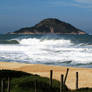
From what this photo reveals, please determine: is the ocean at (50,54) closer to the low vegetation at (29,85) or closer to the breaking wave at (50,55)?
the breaking wave at (50,55)

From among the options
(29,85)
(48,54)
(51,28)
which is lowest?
(51,28)

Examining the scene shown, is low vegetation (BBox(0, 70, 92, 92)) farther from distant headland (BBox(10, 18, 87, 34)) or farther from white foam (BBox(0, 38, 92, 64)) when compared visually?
distant headland (BBox(10, 18, 87, 34))

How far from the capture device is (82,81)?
1630 centimetres

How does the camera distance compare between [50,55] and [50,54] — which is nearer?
[50,55]

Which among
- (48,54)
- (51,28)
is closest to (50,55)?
(48,54)

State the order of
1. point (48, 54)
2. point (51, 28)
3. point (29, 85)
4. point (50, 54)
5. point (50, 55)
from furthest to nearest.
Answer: point (51, 28), point (48, 54), point (50, 54), point (50, 55), point (29, 85)

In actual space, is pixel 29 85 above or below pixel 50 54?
above

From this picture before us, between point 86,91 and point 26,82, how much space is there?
1746mm

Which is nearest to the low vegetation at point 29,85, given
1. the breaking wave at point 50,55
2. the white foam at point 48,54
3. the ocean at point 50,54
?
the ocean at point 50,54

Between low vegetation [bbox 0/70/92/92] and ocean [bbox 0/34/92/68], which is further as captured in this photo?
ocean [bbox 0/34/92/68]

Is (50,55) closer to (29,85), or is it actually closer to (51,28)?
(29,85)

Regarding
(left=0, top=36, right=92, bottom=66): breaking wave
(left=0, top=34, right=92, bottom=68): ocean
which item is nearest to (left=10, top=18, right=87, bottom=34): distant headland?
(left=0, top=34, right=92, bottom=68): ocean

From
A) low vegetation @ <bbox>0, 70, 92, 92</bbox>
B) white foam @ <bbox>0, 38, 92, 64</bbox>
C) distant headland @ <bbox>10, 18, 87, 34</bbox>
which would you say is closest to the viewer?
low vegetation @ <bbox>0, 70, 92, 92</bbox>

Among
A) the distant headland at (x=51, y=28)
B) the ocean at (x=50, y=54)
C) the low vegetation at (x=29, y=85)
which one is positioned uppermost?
the low vegetation at (x=29, y=85)
